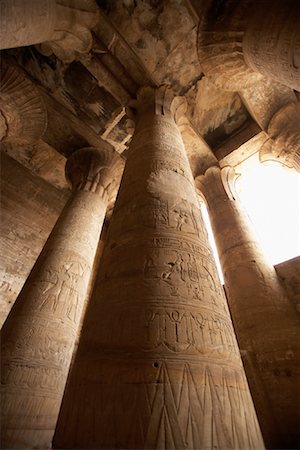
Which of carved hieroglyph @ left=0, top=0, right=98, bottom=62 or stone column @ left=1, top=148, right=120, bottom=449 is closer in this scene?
stone column @ left=1, top=148, right=120, bottom=449

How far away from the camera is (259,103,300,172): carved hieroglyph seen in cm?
470

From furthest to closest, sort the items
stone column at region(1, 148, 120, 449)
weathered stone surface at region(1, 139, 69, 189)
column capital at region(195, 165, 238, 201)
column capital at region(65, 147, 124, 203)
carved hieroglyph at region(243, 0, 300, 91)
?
weathered stone surface at region(1, 139, 69, 189)
column capital at region(195, 165, 238, 201)
column capital at region(65, 147, 124, 203)
stone column at region(1, 148, 120, 449)
carved hieroglyph at region(243, 0, 300, 91)

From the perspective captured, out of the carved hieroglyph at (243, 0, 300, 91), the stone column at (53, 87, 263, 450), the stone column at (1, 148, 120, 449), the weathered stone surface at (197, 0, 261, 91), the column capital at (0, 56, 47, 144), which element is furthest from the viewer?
the column capital at (0, 56, 47, 144)

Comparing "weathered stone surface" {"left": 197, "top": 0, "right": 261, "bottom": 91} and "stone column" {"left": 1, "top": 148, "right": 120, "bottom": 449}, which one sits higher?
"weathered stone surface" {"left": 197, "top": 0, "right": 261, "bottom": 91}

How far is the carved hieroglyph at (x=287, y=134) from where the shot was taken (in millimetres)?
4703

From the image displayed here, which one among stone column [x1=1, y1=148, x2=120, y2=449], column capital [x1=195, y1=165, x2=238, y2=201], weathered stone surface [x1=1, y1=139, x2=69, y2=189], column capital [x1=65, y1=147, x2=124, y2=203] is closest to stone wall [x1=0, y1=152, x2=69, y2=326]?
weathered stone surface [x1=1, y1=139, x2=69, y2=189]

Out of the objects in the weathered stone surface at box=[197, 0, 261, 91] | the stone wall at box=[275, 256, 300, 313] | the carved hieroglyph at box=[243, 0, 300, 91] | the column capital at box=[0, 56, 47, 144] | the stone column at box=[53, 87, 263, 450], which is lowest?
the stone column at box=[53, 87, 263, 450]

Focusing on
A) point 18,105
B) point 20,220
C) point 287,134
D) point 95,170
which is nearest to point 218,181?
point 287,134

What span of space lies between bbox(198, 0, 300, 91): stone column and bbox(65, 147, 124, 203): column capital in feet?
10.9

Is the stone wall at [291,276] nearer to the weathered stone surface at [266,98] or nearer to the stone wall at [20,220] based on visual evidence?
the weathered stone surface at [266,98]

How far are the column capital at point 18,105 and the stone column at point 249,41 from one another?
388cm

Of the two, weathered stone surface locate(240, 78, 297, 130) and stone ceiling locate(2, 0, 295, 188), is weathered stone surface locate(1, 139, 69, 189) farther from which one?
weathered stone surface locate(240, 78, 297, 130)

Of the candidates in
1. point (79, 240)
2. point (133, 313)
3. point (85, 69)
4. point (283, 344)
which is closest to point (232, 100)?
point (85, 69)

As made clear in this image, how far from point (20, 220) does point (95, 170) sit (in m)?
2.45
